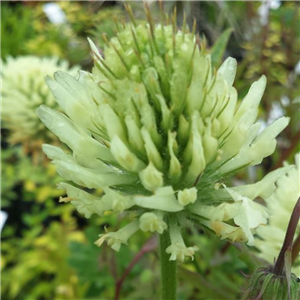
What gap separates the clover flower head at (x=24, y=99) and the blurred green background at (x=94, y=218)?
5 cm

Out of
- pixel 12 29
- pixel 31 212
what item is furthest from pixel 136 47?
pixel 12 29

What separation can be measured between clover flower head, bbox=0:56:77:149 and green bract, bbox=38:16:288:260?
108cm

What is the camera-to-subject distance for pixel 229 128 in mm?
674

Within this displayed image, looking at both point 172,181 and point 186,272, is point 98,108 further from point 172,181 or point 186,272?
point 186,272

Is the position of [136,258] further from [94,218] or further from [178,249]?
[94,218]

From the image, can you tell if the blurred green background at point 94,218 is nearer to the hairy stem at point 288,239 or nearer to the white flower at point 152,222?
the hairy stem at point 288,239

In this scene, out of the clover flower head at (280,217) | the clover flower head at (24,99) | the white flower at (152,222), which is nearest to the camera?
the white flower at (152,222)

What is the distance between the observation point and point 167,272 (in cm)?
70

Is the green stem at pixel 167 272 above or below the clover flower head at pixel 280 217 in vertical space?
above

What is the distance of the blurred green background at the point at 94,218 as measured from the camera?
128 cm

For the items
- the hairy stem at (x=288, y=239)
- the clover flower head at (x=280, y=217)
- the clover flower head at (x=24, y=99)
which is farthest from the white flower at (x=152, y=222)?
the clover flower head at (x=24, y=99)

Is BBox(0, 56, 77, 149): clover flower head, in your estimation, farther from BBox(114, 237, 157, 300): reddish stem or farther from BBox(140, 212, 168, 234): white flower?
BBox(140, 212, 168, 234): white flower

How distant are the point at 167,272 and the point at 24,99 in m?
1.19

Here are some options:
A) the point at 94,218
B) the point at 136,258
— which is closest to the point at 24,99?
the point at 94,218
